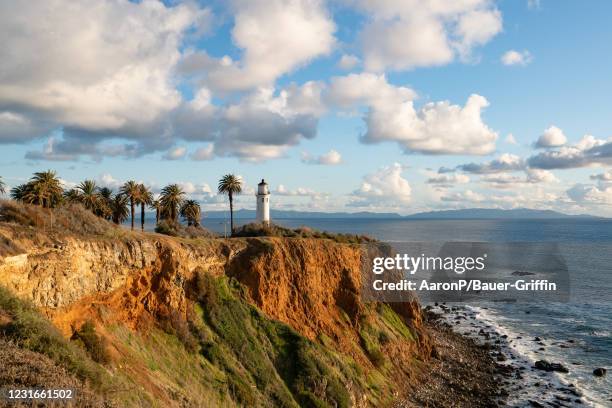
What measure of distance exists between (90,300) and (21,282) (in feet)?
14.7

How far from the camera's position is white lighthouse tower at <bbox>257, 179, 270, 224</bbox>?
60.4m

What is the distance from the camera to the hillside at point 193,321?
→ 17.8 meters

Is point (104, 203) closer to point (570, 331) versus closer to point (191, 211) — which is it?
point (191, 211)

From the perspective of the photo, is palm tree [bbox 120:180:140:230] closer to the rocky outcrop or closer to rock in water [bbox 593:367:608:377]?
the rocky outcrop

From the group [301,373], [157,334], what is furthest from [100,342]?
[301,373]

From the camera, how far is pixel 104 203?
52.9 metres

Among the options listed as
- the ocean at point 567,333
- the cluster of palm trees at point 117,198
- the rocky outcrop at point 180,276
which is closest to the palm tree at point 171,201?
the cluster of palm trees at point 117,198

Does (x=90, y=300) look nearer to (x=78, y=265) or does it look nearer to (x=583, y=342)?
(x=78, y=265)

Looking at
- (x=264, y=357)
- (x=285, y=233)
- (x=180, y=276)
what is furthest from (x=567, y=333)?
(x=180, y=276)

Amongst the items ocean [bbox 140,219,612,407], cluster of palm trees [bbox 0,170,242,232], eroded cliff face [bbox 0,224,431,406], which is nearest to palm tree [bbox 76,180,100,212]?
cluster of palm trees [bbox 0,170,242,232]

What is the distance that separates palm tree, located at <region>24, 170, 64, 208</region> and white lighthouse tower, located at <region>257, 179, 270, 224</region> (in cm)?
2472

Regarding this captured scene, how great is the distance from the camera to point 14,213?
933 inches

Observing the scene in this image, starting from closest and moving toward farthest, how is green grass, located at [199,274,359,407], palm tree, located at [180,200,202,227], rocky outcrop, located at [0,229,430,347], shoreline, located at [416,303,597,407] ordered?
rocky outcrop, located at [0,229,430,347]
green grass, located at [199,274,359,407]
shoreline, located at [416,303,597,407]
palm tree, located at [180,200,202,227]

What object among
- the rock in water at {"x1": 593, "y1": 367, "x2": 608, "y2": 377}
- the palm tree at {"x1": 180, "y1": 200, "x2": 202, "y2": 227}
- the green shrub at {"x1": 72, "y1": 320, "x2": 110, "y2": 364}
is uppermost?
the palm tree at {"x1": 180, "y1": 200, "x2": 202, "y2": 227}
